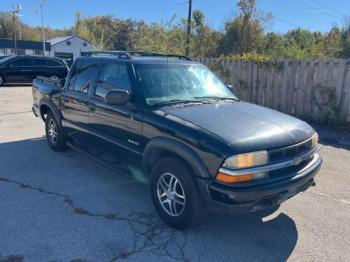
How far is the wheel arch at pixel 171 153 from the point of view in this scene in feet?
10.8

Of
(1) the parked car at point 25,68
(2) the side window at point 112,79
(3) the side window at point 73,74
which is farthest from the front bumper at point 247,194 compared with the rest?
(1) the parked car at point 25,68

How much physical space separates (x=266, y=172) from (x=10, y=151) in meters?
5.05

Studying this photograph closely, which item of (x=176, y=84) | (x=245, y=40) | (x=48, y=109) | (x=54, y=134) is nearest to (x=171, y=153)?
(x=176, y=84)

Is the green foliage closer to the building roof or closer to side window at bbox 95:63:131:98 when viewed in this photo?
side window at bbox 95:63:131:98

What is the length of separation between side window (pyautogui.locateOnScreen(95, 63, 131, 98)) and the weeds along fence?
6.17m

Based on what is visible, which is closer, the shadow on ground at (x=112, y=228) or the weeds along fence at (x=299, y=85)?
the shadow on ground at (x=112, y=228)

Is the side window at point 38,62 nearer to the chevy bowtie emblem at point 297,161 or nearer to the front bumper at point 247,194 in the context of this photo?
the front bumper at point 247,194

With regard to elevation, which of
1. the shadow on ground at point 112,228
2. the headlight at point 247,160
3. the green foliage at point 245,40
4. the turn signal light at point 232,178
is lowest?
the shadow on ground at point 112,228

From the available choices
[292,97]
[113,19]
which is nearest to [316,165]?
[292,97]

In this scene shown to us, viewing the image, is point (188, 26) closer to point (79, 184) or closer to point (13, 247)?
point (79, 184)

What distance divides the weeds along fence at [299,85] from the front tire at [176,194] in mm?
6487

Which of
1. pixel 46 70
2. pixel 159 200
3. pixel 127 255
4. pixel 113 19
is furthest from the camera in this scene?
pixel 113 19

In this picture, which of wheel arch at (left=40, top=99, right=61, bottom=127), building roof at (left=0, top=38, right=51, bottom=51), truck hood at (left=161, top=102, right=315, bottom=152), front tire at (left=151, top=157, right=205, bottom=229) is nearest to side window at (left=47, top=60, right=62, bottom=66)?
wheel arch at (left=40, top=99, right=61, bottom=127)

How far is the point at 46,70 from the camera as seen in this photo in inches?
760
